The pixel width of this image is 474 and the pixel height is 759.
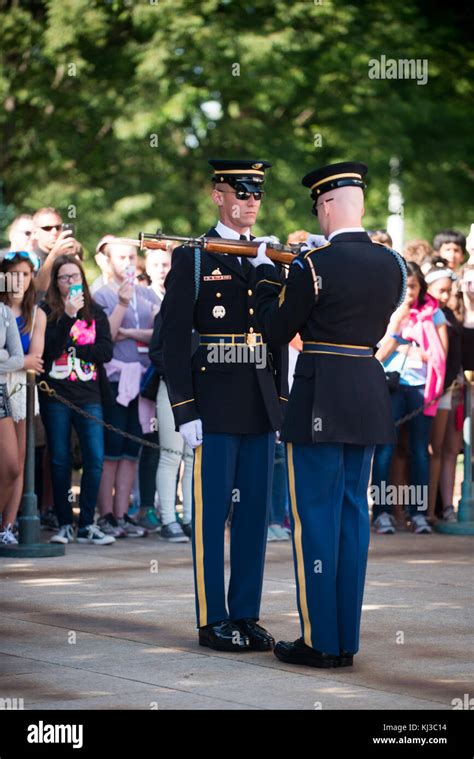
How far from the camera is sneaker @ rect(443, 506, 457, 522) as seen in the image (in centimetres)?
1258

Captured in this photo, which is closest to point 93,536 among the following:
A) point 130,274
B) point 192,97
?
point 130,274

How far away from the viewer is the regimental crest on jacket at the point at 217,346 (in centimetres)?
727

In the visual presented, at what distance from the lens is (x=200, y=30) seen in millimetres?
24625

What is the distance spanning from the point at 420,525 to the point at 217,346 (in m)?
5.08

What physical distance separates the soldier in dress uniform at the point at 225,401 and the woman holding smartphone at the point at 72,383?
146 inches

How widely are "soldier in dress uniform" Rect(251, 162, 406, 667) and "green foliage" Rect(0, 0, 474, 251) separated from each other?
17.4 metres

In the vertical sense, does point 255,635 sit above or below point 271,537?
below

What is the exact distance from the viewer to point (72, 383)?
36.2 feet

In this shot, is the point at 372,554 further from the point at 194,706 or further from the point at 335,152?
the point at 335,152

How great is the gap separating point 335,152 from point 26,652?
21.3 meters

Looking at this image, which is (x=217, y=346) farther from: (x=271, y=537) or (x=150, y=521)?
(x=150, y=521)

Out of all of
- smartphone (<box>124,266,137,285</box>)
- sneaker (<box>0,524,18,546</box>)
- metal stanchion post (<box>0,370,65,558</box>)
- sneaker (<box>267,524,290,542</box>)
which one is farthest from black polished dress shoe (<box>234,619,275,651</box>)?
smartphone (<box>124,266,137,285</box>)

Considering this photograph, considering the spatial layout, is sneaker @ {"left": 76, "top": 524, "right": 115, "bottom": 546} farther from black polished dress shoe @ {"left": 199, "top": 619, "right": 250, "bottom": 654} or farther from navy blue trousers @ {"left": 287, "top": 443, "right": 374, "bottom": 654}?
navy blue trousers @ {"left": 287, "top": 443, "right": 374, "bottom": 654}

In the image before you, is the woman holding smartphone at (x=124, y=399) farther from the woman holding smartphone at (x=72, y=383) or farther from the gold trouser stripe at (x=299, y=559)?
the gold trouser stripe at (x=299, y=559)
